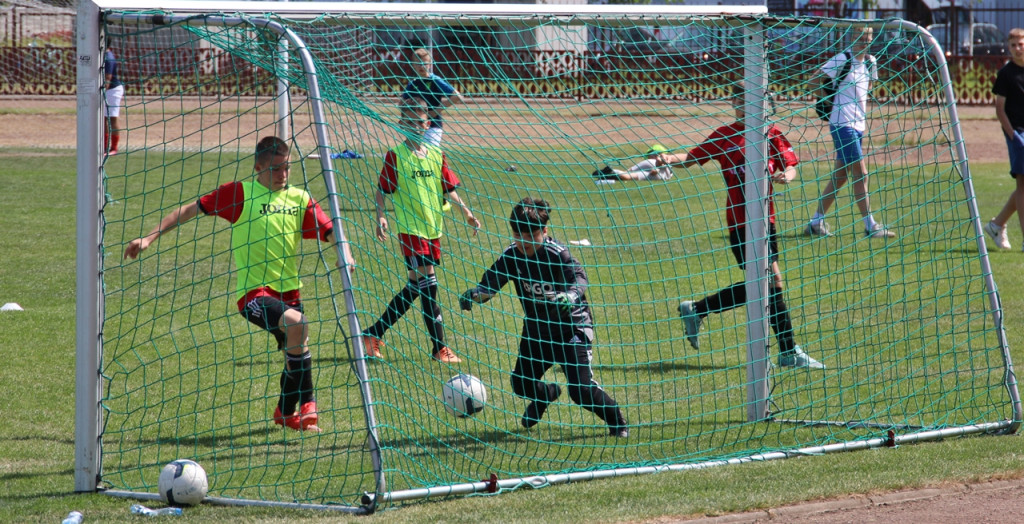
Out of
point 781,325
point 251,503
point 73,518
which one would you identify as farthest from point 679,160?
point 73,518

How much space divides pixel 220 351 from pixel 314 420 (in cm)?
182

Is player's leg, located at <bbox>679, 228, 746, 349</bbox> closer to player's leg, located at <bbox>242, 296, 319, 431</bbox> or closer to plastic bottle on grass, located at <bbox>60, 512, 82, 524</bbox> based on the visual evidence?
player's leg, located at <bbox>242, 296, 319, 431</bbox>

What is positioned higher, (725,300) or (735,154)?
(735,154)

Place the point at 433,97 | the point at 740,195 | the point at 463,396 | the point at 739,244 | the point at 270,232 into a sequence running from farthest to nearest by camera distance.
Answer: the point at 433,97
the point at 740,195
the point at 739,244
the point at 270,232
the point at 463,396

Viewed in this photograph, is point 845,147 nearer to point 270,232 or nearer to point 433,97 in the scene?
point 433,97

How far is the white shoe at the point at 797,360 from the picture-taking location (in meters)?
6.73

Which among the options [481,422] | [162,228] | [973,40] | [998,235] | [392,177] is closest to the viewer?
[162,228]

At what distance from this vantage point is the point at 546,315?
225 inches

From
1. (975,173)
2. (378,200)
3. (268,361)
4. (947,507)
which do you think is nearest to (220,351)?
(268,361)

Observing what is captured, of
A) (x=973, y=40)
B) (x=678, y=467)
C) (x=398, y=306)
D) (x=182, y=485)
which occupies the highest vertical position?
(x=973, y=40)

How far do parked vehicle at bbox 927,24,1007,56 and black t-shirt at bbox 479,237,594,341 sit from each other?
1035 inches

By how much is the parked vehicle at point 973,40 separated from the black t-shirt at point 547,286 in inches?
1035

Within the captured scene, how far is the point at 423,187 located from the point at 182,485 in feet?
10.2

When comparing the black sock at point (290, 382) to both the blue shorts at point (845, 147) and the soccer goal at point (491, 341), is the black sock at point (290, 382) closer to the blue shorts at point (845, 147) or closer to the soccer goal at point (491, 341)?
the soccer goal at point (491, 341)
